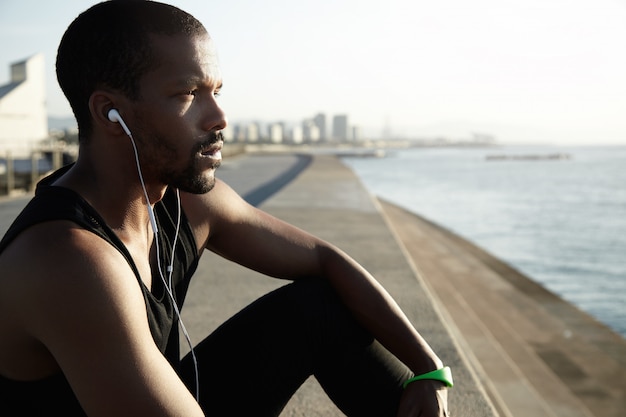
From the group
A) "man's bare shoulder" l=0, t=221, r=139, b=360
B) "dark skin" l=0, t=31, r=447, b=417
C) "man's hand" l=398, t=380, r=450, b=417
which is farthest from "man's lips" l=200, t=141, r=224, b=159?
"man's hand" l=398, t=380, r=450, b=417

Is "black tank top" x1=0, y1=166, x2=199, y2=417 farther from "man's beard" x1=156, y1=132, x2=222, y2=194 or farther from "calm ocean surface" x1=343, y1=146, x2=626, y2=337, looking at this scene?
"calm ocean surface" x1=343, y1=146, x2=626, y2=337

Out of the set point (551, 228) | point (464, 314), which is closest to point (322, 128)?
point (551, 228)

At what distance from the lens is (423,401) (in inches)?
64.7

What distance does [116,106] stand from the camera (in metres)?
1.26

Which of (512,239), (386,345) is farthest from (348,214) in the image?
(512,239)

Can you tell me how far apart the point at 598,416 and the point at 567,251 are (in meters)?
17.6

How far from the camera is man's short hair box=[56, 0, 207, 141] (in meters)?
1.23

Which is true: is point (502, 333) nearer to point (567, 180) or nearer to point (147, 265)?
point (147, 265)

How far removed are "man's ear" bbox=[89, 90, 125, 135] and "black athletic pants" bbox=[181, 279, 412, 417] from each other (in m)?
0.59

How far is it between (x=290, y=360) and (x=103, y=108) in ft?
2.37

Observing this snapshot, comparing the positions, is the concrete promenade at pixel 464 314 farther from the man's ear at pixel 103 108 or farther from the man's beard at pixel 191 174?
the man's ear at pixel 103 108

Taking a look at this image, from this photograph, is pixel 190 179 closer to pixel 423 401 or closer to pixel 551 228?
pixel 423 401

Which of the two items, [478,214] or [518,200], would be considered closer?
[478,214]

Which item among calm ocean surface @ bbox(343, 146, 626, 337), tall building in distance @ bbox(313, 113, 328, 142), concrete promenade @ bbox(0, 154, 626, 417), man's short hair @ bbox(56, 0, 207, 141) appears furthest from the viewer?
tall building in distance @ bbox(313, 113, 328, 142)
